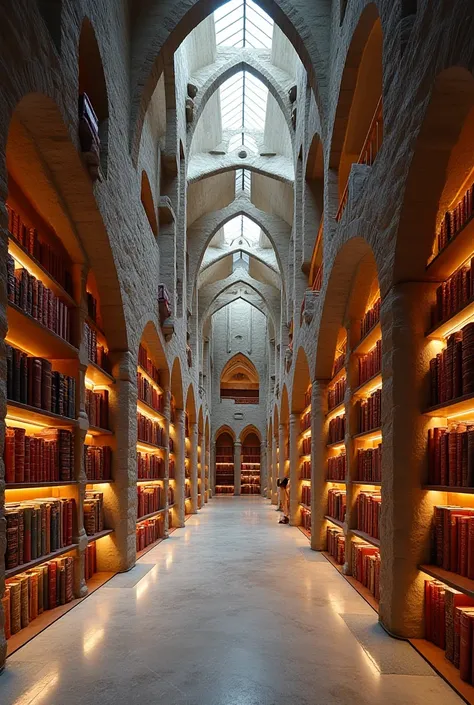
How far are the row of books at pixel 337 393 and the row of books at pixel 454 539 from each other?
3.87 metres

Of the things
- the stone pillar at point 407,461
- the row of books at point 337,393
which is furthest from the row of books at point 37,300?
the row of books at point 337,393

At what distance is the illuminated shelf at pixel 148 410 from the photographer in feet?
30.1

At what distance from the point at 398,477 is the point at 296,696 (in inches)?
64.8

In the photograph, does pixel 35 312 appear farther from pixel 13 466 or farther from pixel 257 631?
pixel 257 631

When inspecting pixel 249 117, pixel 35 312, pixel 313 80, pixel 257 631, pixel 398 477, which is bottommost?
pixel 257 631

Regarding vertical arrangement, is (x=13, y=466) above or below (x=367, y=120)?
below

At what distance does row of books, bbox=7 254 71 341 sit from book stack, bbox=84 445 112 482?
4.89 ft

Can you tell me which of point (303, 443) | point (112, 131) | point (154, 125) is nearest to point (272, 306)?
point (303, 443)

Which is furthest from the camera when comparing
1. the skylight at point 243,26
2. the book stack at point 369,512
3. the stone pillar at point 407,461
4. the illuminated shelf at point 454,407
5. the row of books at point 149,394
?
the skylight at point 243,26

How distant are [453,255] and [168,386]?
7.71 meters

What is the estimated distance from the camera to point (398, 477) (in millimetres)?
4355

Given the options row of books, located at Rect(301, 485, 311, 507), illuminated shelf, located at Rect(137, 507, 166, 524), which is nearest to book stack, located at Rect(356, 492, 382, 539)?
illuminated shelf, located at Rect(137, 507, 166, 524)

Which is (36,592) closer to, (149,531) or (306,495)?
(149,531)

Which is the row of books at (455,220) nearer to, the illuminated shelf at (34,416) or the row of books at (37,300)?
the row of books at (37,300)
